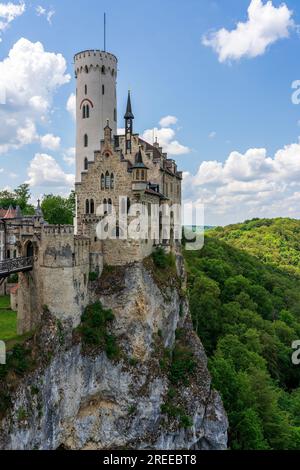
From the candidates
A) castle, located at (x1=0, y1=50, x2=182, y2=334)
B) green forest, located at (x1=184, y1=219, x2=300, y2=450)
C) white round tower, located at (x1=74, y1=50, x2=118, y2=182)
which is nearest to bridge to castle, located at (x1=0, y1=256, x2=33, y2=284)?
castle, located at (x1=0, y1=50, x2=182, y2=334)

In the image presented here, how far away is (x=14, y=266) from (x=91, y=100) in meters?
19.5

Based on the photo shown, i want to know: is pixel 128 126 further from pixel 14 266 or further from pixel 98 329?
pixel 98 329

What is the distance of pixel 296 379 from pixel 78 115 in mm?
53956

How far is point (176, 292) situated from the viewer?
47094mm

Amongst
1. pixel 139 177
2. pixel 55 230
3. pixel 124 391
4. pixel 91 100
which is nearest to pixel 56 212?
pixel 91 100

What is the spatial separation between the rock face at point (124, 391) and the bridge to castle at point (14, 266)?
439 centimetres

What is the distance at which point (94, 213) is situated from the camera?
41.6 meters

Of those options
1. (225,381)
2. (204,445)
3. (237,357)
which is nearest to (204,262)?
(237,357)

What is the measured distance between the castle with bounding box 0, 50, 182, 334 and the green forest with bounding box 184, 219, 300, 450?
62.8ft

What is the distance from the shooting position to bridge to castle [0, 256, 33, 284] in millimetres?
32469

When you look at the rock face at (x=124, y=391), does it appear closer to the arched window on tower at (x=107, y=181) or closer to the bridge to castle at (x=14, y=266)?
the bridge to castle at (x=14, y=266)

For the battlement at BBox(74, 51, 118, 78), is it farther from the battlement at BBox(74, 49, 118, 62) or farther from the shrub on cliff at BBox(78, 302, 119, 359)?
the shrub on cliff at BBox(78, 302, 119, 359)

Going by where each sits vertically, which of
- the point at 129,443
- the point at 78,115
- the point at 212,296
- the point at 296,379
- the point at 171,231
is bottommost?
the point at 296,379
